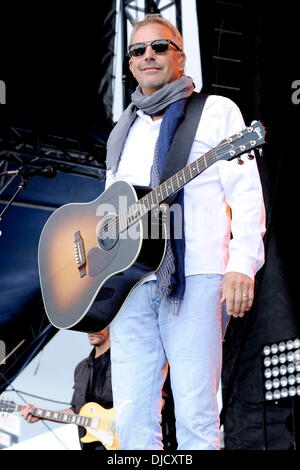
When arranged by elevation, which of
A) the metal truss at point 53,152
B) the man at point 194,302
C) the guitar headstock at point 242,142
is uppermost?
the metal truss at point 53,152

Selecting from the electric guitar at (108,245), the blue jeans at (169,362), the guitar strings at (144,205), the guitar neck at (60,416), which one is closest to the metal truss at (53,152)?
the guitar neck at (60,416)

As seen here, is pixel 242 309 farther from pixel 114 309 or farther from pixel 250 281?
pixel 114 309

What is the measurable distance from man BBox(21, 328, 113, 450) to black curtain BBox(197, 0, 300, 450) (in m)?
1.11

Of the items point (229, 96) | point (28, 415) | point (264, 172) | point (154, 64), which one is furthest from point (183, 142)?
point (229, 96)

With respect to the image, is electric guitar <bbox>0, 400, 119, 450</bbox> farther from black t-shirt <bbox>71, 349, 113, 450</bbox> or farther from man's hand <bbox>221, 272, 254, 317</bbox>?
man's hand <bbox>221, 272, 254, 317</bbox>

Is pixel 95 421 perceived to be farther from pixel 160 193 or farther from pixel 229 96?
pixel 160 193

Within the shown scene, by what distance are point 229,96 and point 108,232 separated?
4493 millimetres

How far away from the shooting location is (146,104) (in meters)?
3.04

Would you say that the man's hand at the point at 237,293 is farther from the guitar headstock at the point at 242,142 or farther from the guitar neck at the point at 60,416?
the guitar neck at the point at 60,416

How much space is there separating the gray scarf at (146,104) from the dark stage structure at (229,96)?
10.8ft

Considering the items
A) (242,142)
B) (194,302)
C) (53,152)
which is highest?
(53,152)

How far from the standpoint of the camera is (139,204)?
2.85 m

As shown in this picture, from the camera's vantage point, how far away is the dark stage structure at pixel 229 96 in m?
6.65

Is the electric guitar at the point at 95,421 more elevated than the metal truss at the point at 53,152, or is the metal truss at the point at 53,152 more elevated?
the metal truss at the point at 53,152
